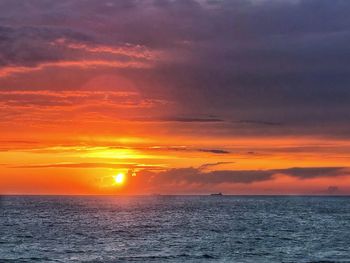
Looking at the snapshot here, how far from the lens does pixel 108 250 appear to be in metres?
71.3

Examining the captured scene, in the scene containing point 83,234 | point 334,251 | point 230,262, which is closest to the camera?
point 230,262

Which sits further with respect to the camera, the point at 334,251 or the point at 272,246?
the point at 272,246

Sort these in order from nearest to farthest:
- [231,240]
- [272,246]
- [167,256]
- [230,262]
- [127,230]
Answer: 1. [230,262]
2. [167,256]
3. [272,246]
4. [231,240]
5. [127,230]

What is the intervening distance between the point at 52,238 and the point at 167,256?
27556 millimetres

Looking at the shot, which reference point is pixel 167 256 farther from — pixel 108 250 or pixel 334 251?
pixel 334 251

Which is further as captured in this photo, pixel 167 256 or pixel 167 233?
pixel 167 233

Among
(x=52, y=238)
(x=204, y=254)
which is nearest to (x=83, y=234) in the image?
(x=52, y=238)

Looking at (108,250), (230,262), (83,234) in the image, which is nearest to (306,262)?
(230,262)

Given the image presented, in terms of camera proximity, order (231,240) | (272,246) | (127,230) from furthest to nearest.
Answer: (127,230) < (231,240) < (272,246)

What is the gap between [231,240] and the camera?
8525 centimetres

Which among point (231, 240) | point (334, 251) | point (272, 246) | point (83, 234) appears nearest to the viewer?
point (334, 251)

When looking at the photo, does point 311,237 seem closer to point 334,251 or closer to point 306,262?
point 334,251

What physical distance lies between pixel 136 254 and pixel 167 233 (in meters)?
28.2

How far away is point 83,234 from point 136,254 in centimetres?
2908
